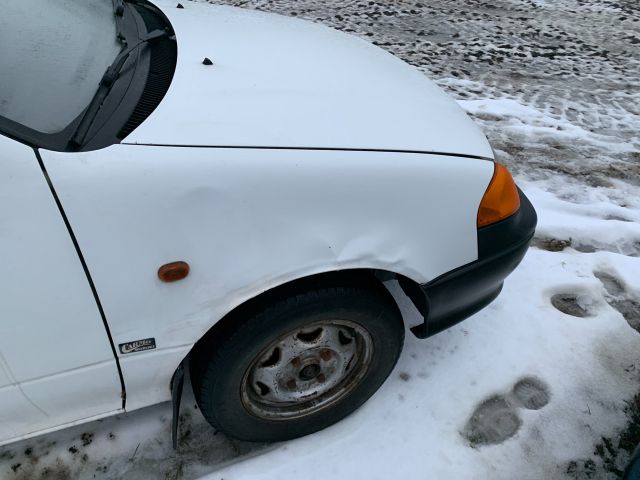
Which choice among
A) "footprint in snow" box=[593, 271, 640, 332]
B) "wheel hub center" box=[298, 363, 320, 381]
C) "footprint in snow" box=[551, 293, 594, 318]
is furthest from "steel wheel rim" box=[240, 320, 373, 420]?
"footprint in snow" box=[593, 271, 640, 332]

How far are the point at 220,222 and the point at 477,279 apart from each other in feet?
3.23

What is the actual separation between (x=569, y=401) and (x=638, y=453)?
45 cm

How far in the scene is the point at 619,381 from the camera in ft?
7.50

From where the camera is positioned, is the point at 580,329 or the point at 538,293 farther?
the point at 538,293

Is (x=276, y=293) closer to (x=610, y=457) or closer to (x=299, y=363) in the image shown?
(x=299, y=363)

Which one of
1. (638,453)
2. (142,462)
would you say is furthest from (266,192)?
(638,453)

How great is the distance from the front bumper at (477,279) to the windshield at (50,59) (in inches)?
50.6

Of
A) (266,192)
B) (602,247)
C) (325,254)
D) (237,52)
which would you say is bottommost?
(602,247)

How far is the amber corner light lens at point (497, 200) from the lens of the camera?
69.8 inches

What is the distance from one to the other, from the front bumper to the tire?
13cm

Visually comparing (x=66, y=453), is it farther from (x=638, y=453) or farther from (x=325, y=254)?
(x=638, y=453)

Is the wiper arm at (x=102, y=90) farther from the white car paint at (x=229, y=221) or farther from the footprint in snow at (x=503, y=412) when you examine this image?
the footprint in snow at (x=503, y=412)

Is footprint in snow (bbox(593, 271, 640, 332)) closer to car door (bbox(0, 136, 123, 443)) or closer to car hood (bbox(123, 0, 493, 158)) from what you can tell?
car hood (bbox(123, 0, 493, 158))

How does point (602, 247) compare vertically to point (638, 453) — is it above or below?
below
